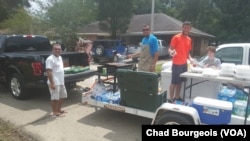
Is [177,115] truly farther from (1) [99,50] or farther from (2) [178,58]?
(1) [99,50]

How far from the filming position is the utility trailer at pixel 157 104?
13.3 feet

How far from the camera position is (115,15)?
93.8 feet

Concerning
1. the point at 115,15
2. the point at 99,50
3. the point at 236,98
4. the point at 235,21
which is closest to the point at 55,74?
the point at 236,98

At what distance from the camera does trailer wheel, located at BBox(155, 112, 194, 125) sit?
4.01 metres

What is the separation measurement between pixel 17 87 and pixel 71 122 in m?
2.42

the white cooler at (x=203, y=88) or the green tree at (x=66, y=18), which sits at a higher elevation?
the green tree at (x=66, y=18)

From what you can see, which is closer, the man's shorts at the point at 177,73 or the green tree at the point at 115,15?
the man's shorts at the point at 177,73

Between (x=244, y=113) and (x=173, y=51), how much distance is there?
1803 millimetres

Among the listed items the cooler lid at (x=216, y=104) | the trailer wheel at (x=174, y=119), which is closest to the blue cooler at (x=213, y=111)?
the cooler lid at (x=216, y=104)

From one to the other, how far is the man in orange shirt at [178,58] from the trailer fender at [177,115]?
114 cm

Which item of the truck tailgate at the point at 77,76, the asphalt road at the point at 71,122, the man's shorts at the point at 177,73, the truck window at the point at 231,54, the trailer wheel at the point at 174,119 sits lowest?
the asphalt road at the point at 71,122

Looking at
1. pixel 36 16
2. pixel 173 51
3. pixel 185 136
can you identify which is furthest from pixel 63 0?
pixel 185 136

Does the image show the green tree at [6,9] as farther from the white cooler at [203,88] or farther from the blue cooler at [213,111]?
the blue cooler at [213,111]

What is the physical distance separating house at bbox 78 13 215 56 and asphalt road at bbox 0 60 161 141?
68.0ft
